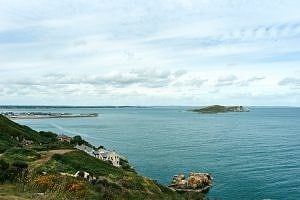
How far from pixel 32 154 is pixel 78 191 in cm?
2415

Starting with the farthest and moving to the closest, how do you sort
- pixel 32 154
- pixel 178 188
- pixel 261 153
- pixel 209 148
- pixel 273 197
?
pixel 209 148, pixel 261 153, pixel 178 188, pixel 273 197, pixel 32 154

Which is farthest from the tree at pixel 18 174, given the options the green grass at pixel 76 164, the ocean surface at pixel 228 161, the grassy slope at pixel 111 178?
the ocean surface at pixel 228 161

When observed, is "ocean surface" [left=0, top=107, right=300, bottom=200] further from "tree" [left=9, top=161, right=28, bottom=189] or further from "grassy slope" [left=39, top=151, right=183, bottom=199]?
"tree" [left=9, top=161, right=28, bottom=189]

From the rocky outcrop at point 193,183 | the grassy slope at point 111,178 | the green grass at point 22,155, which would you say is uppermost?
the green grass at point 22,155

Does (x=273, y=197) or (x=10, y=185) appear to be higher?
(x=10, y=185)

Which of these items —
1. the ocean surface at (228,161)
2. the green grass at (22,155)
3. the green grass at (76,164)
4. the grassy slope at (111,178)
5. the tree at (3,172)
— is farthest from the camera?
the ocean surface at (228,161)

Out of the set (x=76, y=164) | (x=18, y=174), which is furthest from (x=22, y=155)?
(x=18, y=174)

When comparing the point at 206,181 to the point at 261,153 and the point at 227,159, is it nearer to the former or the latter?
the point at 227,159

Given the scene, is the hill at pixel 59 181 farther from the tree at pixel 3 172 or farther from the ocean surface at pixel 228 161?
the ocean surface at pixel 228 161

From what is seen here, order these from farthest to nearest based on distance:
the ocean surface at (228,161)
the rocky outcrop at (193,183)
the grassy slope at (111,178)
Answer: the rocky outcrop at (193,183) < the ocean surface at (228,161) < the grassy slope at (111,178)

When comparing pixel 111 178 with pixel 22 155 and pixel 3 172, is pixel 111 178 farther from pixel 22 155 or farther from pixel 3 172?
pixel 3 172

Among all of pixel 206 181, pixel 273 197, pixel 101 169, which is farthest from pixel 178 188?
pixel 101 169

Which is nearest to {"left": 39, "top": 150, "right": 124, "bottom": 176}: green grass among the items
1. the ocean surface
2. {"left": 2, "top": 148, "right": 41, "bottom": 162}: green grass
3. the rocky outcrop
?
{"left": 2, "top": 148, "right": 41, "bottom": 162}: green grass

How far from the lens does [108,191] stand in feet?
107
